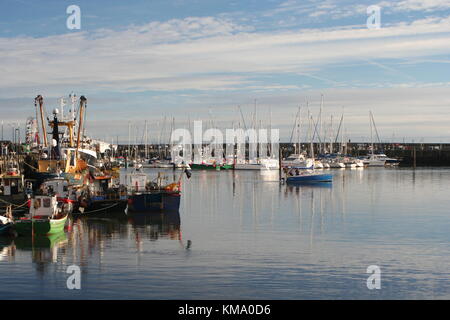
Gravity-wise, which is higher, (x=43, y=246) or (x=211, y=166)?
(x=211, y=166)

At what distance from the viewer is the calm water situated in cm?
2898

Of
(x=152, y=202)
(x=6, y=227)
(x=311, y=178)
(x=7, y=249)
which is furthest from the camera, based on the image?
(x=311, y=178)

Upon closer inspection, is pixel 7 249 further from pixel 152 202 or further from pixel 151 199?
pixel 152 202

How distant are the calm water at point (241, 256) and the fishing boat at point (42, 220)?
3.36 ft

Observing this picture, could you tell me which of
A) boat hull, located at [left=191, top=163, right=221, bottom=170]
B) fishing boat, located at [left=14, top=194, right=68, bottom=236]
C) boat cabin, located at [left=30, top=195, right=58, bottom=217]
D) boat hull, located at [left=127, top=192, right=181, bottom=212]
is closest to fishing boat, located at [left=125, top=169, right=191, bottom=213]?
boat hull, located at [left=127, top=192, right=181, bottom=212]

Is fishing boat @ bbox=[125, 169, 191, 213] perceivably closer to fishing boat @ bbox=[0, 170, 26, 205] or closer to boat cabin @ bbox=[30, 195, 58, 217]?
fishing boat @ bbox=[0, 170, 26, 205]

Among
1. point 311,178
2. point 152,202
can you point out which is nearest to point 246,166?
point 311,178

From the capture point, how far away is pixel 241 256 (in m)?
37.4

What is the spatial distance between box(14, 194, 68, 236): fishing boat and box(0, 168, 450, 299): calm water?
1.02 m

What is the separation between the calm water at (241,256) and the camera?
2898 centimetres

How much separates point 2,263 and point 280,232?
21.6m

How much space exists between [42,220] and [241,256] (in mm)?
14677
